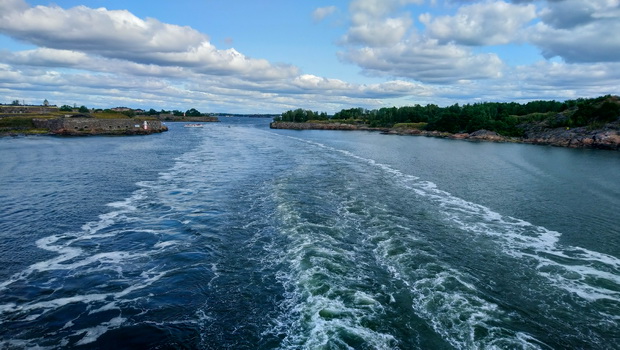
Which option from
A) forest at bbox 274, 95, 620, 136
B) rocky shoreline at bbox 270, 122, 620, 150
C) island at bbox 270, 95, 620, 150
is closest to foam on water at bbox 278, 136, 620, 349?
rocky shoreline at bbox 270, 122, 620, 150

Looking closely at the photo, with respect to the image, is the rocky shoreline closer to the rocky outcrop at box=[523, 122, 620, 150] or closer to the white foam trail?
the rocky outcrop at box=[523, 122, 620, 150]

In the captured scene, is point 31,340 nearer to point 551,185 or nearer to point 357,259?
point 357,259

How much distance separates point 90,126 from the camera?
353 ft

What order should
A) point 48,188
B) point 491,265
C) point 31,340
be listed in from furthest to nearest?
point 48,188, point 491,265, point 31,340

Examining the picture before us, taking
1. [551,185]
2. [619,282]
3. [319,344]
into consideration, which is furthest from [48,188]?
[551,185]

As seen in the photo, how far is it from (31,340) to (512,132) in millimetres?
141192

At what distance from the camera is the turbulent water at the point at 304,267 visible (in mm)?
12617

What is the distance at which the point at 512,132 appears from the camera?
125000 millimetres

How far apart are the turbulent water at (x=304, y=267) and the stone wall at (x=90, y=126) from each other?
8011 centimetres

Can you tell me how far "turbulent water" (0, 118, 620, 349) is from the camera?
12617 millimetres

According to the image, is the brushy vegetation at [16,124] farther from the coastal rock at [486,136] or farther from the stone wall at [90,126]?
the coastal rock at [486,136]

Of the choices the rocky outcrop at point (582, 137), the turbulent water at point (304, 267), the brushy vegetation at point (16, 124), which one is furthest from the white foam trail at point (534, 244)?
the brushy vegetation at point (16, 124)

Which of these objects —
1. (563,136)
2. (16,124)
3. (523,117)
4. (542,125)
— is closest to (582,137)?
(563,136)

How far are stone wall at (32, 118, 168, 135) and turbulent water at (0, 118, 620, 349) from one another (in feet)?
263
